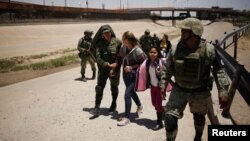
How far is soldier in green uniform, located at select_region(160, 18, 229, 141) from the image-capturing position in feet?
15.0

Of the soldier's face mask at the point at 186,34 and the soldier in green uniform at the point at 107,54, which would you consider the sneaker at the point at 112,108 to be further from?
the soldier's face mask at the point at 186,34

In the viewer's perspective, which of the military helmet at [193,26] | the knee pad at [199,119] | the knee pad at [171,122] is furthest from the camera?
the knee pad at [199,119]

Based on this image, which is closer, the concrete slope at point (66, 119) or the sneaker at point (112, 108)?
the concrete slope at point (66, 119)

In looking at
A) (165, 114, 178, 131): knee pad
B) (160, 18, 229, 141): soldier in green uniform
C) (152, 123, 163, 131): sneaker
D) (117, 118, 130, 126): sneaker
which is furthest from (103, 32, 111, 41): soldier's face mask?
(165, 114, 178, 131): knee pad

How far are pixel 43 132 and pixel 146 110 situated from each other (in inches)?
104

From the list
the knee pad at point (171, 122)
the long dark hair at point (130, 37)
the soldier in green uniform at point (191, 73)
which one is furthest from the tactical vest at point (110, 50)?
the knee pad at point (171, 122)

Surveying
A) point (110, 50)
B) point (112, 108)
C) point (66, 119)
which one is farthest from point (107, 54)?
point (66, 119)

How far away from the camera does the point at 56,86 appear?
11188 millimetres

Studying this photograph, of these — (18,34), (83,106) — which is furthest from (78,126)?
(18,34)

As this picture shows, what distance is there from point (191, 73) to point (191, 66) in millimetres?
109

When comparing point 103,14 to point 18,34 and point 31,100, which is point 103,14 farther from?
point 31,100

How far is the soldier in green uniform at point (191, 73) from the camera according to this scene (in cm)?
458

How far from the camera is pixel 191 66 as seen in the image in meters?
4.64

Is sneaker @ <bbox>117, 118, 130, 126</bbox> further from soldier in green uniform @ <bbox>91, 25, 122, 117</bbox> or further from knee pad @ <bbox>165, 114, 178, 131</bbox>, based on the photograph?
knee pad @ <bbox>165, 114, 178, 131</bbox>
